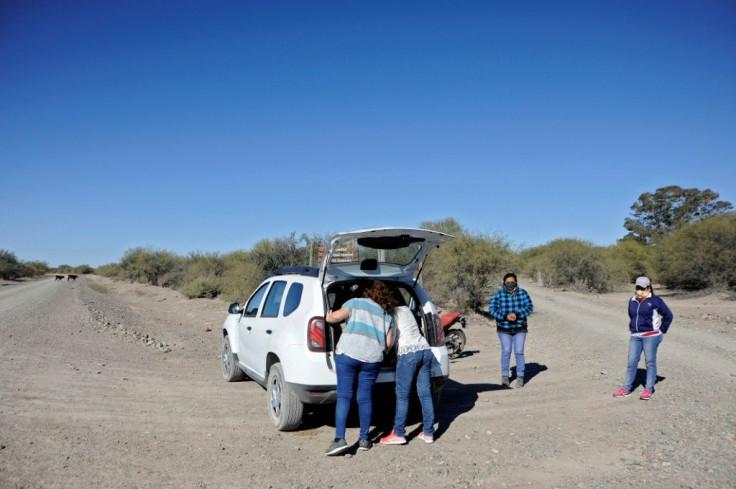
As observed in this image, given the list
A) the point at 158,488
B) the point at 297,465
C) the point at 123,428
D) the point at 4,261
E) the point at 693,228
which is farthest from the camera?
the point at 4,261

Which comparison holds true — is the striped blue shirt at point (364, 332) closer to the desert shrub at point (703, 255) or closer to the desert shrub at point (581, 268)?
the desert shrub at point (703, 255)

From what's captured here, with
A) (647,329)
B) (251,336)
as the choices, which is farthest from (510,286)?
(251,336)

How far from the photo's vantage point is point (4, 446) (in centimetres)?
490

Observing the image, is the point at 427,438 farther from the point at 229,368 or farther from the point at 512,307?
the point at 229,368

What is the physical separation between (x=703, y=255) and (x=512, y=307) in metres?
21.2

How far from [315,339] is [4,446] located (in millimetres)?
3020

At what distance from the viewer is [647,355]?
23.4 ft

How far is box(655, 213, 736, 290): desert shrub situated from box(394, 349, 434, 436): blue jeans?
23.6 m

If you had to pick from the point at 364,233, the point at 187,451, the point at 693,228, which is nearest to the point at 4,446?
the point at 187,451

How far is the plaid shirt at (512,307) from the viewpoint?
799 centimetres

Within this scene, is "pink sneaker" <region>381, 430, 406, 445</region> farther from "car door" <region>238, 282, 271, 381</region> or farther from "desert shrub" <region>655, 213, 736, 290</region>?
"desert shrub" <region>655, 213, 736, 290</region>

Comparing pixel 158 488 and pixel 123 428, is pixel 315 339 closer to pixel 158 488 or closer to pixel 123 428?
pixel 158 488

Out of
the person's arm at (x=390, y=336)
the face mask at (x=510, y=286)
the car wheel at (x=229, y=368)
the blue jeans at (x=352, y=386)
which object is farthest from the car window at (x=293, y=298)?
the face mask at (x=510, y=286)

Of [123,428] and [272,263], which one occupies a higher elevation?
[272,263]
